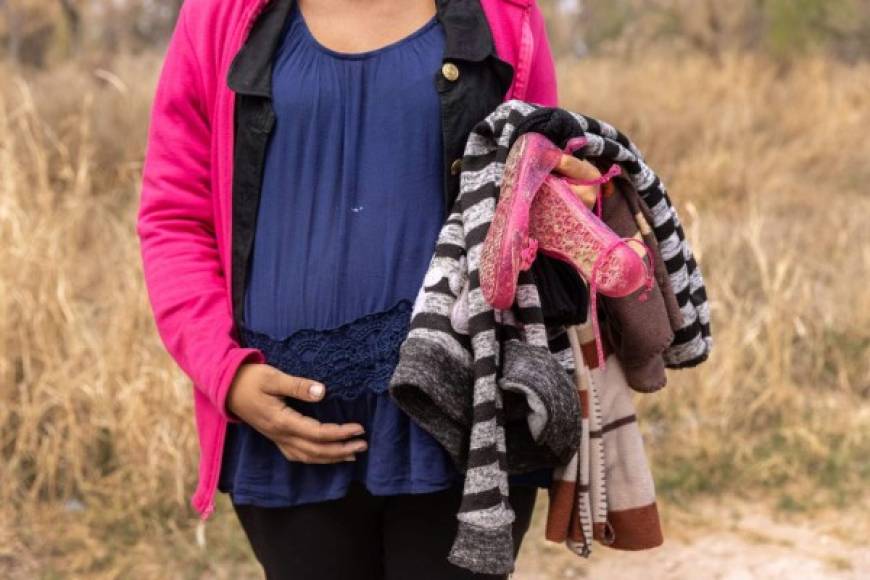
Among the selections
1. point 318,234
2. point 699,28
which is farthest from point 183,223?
point 699,28

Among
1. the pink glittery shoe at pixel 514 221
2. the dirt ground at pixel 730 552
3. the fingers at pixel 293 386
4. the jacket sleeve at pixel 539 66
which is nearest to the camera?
the pink glittery shoe at pixel 514 221

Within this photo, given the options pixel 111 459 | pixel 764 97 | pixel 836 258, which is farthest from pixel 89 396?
pixel 764 97

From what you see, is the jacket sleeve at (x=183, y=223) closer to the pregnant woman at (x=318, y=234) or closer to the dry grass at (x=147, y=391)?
the pregnant woman at (x=318, y=234)

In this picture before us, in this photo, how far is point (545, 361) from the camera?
4.59 feet

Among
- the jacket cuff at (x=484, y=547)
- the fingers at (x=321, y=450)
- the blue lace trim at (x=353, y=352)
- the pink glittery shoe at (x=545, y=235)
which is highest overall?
the pink glittery shoe at (x=545, y=235)

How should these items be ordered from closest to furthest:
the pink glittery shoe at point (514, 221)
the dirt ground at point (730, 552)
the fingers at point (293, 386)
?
1. the pink glittery shoe at point (514, 221)
2. the fingers at point (293, 386)
3. the dirt ground at point (730, 552)

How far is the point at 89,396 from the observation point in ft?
12.1

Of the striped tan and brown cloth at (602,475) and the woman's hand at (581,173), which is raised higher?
the woman's hand at (581,173)

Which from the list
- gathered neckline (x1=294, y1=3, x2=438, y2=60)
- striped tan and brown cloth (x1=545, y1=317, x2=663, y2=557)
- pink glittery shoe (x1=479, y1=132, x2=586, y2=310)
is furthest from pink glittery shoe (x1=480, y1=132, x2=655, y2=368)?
gathered neckline (x1=294, y1=3, x2=438, y2=60)

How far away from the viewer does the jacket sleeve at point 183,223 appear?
1.58m

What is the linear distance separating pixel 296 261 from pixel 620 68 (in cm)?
897

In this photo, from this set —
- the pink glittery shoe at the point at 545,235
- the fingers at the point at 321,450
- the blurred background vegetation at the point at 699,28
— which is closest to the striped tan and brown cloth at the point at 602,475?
the pink glittery shoe at the point at 545,235

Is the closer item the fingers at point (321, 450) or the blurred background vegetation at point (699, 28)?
the fingers at point (321, 450)

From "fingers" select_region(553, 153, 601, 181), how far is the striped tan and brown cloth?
0.19 m
